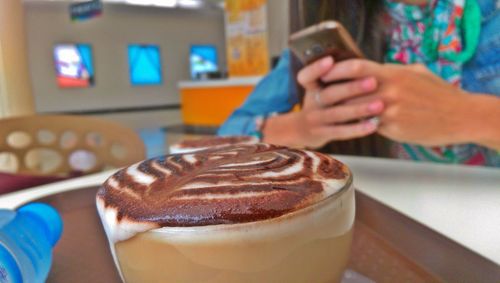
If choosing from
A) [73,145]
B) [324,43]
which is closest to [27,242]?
[324,43]

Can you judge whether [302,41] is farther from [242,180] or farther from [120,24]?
[120,24]

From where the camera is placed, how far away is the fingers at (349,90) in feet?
1.93

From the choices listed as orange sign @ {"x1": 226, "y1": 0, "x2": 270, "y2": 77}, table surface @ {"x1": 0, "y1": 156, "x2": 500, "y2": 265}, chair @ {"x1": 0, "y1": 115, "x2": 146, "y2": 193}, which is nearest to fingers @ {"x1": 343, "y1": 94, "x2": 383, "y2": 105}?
table surface @ {"x1": 0, "y1": 156, "x2": 500, "y2": 265}

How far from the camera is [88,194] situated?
0.54 meters

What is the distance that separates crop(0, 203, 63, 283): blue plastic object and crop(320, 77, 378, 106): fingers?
432 mm

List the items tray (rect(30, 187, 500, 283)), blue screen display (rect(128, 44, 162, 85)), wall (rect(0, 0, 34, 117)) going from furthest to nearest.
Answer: blue screen display (rect(128, 44, 162, 85)) → wall (rect(0, 0, 34, 117)) → tray (rect(30, 187, 500, 283))

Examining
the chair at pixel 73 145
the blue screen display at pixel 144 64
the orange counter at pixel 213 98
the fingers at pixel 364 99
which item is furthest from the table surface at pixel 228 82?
the fingers at pixel 364 99

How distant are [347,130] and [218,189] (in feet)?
1.57

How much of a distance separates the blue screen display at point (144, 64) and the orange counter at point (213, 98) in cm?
203

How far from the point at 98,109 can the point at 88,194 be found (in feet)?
19.5

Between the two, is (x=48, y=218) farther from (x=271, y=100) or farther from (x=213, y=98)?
(x=213, y=98)

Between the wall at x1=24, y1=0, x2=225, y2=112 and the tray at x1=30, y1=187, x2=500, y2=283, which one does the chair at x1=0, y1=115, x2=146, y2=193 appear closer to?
the tray at x1=30, y1=187, x2=500, y2=283

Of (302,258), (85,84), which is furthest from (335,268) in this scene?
(85,84)

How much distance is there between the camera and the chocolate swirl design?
0.56ft
